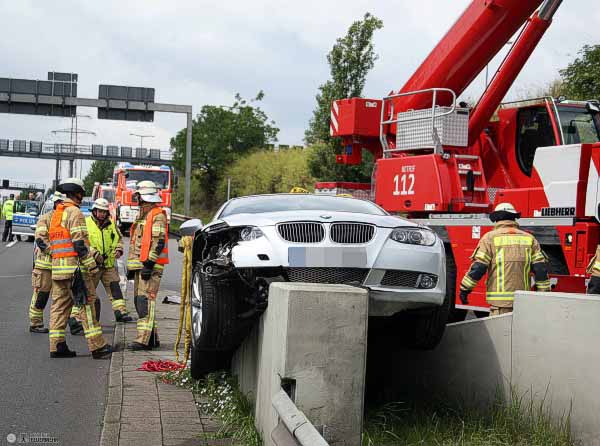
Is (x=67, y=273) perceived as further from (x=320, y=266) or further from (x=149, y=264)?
(x=320, y=266)

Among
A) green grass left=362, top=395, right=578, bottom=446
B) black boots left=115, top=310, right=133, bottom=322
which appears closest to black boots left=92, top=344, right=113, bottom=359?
black boots left=115, top=310, right=133, bottom=322

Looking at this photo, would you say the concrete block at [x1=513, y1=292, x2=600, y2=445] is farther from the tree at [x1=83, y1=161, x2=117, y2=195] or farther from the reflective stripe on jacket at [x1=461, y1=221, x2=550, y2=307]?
the tree at [x1=83, y1=161, x2=117, y2=195]

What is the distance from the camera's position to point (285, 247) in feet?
20.0

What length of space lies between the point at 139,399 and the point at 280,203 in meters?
1.99

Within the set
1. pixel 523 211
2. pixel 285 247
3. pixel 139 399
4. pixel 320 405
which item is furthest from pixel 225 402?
pixel 523 211

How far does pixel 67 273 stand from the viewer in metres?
8.79

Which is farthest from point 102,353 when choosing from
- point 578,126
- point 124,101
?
point 124,101

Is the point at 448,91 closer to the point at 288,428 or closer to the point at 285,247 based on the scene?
the point at 285,247

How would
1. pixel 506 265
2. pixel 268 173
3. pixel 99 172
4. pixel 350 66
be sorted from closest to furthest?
pixel 506 265
pixel 350 66
pixel 268 173
pixel 99 172

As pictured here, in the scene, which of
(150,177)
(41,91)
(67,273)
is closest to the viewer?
(67,273)

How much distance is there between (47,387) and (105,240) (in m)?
3.36

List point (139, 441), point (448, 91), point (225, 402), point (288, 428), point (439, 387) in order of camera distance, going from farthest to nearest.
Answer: point (448, 91) → point (439, 387) → point (225, 402) → point (139, 441) → point (288, 428)

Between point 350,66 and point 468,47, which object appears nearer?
point 468,47

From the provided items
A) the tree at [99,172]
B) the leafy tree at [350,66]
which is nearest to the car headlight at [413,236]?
the leafy tree at [350,66]
